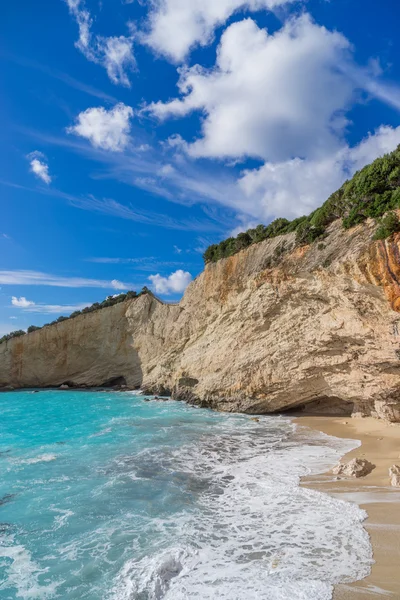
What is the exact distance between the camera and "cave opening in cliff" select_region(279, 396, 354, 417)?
16766mm

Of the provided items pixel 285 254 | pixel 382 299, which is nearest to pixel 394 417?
pixel 382 299

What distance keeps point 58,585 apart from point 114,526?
5.28 feet

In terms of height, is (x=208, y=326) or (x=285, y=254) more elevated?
(x=285, y=254)

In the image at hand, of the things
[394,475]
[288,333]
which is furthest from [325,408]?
[394,475]

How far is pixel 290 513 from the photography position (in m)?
6.88

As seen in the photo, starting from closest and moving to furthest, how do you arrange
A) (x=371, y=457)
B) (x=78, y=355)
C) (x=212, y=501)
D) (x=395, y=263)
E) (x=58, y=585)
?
(x=58, y=585), (x=212, y=501), (x=371, y=457), (x=395, y=263), (x=78, y=355)

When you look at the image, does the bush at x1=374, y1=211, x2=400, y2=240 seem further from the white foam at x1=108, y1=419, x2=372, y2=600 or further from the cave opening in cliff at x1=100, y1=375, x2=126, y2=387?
the cave opening in cliff at x1=100, y1=375, x2=126, y2=387

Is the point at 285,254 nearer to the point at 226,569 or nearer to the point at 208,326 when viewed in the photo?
the point at 208,326

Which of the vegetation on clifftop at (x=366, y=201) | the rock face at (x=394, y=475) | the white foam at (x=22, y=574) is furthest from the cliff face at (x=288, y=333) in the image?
the white foam at (x=22, y=574)

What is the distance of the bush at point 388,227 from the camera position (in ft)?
41.1

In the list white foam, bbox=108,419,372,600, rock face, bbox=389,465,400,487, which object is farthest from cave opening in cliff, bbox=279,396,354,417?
rock face, bbox=389,465,400,487

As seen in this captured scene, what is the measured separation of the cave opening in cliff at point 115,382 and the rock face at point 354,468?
1079 inches

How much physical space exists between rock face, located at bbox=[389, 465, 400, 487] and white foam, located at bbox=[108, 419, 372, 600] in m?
1.33

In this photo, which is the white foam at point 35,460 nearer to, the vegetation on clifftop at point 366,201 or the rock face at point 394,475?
the rock face at point 394,475
